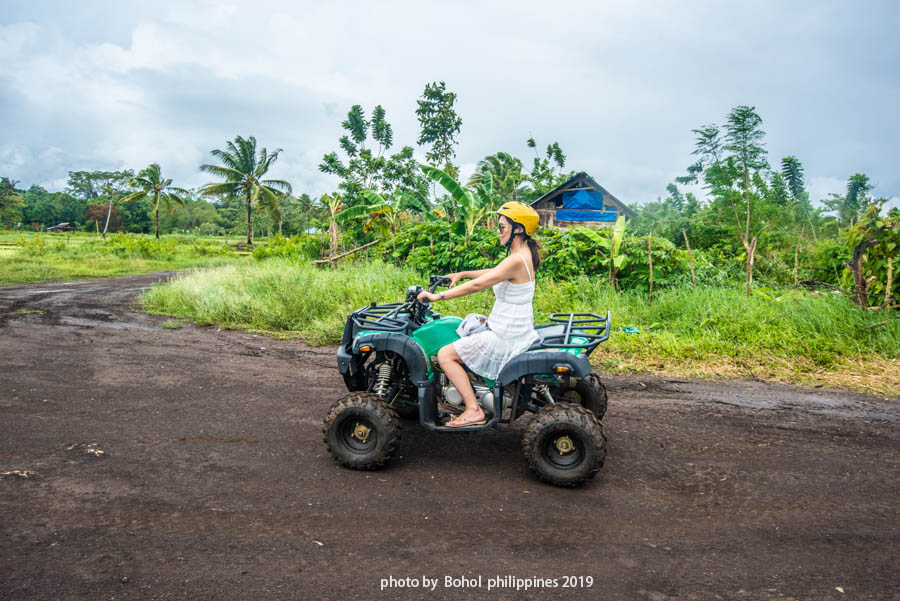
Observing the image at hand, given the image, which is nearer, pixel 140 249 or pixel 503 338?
pixel 503 338

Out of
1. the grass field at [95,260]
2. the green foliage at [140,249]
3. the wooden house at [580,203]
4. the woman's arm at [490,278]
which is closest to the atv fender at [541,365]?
the woman's arm at [490,278]

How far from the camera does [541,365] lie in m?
3.75

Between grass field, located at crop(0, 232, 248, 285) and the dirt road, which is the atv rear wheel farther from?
grass field, located at crop(0, 232, 248, 285)

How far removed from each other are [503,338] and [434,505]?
1.19 metres

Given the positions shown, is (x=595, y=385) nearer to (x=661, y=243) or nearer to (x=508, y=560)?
(x=508, y=560)

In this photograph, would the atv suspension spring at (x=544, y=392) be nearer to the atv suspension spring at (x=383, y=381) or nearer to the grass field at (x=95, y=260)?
the atv suspension spring at (x=383, y=381)

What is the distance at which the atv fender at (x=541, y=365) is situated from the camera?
3.70 metres

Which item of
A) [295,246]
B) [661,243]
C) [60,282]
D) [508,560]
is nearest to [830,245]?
[661,243]

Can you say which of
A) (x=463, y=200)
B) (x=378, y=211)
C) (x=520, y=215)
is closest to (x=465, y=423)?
(x=520, y=215)

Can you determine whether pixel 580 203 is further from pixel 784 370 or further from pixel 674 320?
pixel 784 370

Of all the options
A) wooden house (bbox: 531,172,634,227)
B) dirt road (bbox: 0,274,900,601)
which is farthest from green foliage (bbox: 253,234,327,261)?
dirt road (bbox: 0,274,900,601)

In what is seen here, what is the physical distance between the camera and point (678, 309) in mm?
8719

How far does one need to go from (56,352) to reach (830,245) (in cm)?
1345

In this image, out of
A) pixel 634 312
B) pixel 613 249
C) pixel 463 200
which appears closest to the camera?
pixel 634 312
